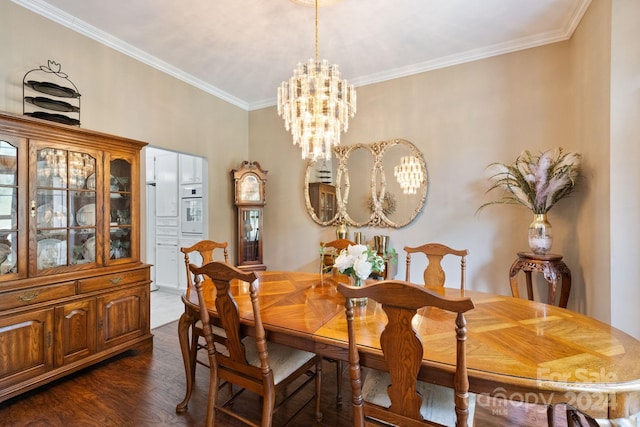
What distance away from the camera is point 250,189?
4133 millimetres

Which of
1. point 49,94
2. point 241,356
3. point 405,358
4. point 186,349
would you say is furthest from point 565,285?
point 49,94

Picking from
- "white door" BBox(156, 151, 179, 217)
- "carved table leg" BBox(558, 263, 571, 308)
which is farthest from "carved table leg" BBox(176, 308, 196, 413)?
"white door" BBox(156, 151, 179, 217)

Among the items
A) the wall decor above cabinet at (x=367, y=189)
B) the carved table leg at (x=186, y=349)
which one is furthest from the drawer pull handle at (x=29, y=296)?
the wall decor above cabinet at (x=367, y=189)

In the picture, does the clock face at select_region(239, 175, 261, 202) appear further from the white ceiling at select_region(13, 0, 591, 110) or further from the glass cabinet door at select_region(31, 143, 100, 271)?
the glass cabinet door at select_region(31, 143, 100, 271)

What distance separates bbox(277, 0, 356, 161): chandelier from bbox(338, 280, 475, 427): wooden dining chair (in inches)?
52.0

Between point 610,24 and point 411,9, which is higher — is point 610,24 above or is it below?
below

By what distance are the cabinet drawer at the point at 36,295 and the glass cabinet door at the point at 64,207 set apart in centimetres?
17

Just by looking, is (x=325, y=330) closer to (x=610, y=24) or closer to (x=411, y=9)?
(x=411, y=9)

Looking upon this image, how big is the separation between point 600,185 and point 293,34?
283 cm

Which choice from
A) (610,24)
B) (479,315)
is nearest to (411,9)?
(610,24)

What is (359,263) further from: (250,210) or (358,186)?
(250,210)

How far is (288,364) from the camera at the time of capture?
1677mm

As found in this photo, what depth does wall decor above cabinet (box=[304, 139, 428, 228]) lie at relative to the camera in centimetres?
339

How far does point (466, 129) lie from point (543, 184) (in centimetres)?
101
